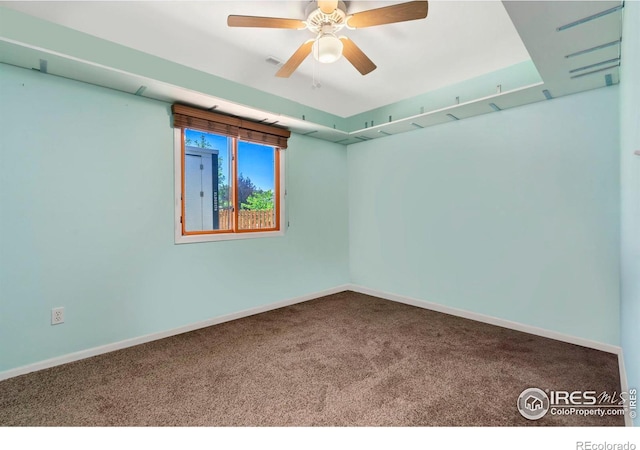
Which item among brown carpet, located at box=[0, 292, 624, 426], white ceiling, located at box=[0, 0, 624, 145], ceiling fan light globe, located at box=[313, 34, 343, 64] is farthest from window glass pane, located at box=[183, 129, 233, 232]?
ceiling fan light globe, located at box=[313, 34, 343, 64]

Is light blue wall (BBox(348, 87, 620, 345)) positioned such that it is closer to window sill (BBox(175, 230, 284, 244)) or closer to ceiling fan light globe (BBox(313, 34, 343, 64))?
window sill (BBox(175, 230, 284, 244))

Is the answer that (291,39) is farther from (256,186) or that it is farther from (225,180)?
(256,186)

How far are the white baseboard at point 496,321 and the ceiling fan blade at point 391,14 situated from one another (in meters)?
2.90

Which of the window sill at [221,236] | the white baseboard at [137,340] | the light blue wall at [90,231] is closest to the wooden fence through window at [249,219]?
the window sill at [221,236]

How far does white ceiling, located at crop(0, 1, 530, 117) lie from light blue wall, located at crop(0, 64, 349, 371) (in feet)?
1.72

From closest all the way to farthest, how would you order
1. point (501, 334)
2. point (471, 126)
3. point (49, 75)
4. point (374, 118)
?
1. point (49, 75)
2. point (501, 334)
3. point (471, 126)
4. point (374, 118)

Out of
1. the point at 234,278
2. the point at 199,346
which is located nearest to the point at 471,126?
the point at 234,278

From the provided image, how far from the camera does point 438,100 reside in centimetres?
347

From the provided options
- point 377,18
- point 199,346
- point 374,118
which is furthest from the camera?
point 374,118

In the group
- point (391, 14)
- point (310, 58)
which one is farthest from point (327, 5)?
point (310, 58)

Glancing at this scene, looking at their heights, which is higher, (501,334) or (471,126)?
(471,126)

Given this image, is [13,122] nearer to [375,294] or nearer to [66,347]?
[66,347]

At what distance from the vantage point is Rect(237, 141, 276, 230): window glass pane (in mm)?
3551

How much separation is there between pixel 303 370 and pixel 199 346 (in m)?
1.03
